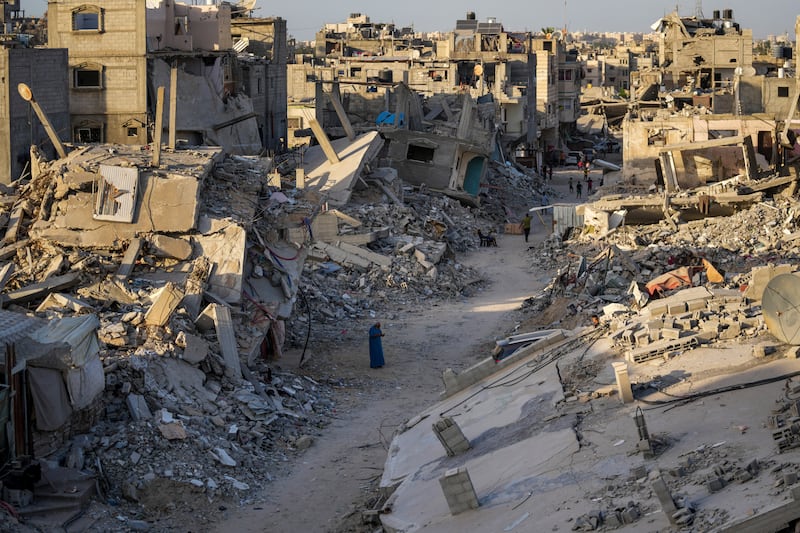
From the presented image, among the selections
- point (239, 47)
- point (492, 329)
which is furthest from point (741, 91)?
point (492, 329)

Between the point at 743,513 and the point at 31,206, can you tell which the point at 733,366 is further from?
the point at 31,206

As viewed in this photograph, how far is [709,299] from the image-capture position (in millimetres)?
15352

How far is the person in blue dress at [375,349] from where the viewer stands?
19.7 m

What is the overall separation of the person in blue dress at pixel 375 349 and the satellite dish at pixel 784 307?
8.37 m

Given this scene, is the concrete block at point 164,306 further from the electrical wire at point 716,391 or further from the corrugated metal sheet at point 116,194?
the electrical wire at point 716,391

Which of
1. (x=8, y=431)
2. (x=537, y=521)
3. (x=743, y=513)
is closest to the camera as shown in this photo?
(x=743, y=513)

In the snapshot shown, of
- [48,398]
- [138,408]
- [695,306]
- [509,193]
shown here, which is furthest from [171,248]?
[509,193]

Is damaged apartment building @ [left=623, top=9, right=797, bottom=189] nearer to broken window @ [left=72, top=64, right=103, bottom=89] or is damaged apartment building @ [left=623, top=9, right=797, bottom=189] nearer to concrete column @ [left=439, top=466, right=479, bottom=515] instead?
broken window @ [left=72, top=64, right=103, bottom=89]

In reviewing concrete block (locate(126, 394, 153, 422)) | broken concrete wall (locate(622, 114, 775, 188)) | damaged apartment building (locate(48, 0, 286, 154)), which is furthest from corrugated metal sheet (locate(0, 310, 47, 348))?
broken concrete wall (locate(622, 114, 775, 188))

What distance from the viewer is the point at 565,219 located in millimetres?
32688

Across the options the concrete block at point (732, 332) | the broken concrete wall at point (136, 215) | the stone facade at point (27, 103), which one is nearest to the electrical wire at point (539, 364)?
the concrete block at point (732, 332)

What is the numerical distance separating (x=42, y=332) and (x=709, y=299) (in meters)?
8.14

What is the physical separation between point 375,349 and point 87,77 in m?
17.5

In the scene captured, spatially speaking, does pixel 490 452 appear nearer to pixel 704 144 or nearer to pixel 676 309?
pixel 676 309
